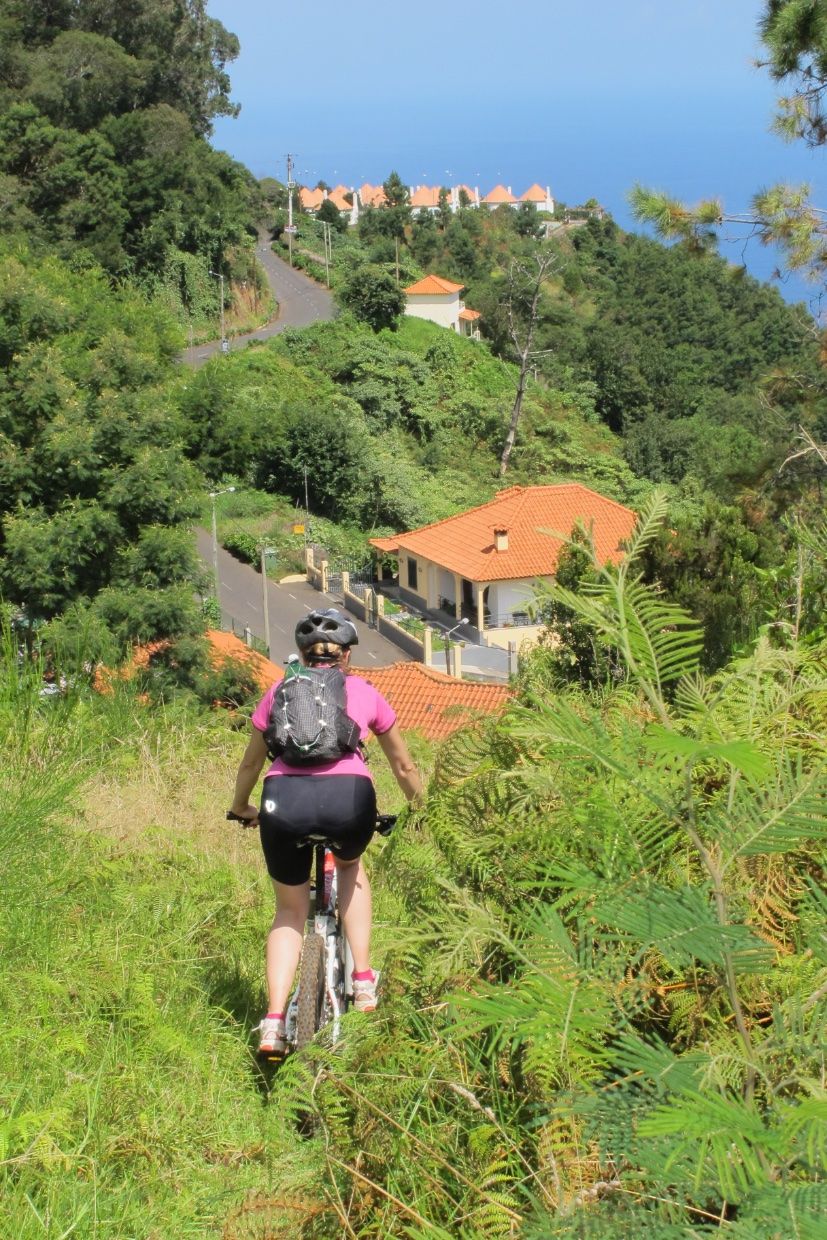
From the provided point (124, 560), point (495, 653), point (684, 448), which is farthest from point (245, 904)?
point (684, 448)

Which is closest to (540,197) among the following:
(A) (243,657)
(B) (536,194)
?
(B) (536,194)

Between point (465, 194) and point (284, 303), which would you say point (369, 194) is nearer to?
point (465, 194)

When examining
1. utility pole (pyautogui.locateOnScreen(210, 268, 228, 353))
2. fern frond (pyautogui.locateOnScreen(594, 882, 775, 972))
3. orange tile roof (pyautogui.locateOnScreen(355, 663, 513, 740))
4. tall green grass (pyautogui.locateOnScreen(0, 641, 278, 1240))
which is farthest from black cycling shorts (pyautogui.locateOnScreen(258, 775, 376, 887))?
utility pole (pyautogui.locateOnScreen(210, 268, 228, 353))

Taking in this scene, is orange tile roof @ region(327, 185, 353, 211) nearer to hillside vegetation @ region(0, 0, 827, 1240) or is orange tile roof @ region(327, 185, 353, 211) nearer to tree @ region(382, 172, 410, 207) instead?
tree @ region(382, 172, 410, 207)

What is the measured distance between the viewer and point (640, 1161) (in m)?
1.12

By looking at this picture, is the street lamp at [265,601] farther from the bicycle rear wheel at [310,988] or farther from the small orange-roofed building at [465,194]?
the small orange-roofed building at [465,194]

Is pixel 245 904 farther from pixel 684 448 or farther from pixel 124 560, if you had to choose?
pixel 684 448

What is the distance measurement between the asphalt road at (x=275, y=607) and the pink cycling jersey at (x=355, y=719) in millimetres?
22372

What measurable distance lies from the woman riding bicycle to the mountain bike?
1.0 inches

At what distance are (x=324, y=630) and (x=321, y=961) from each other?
693mm

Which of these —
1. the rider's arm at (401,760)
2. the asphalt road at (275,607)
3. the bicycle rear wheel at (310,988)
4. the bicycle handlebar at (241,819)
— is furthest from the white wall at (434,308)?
the bicycle rear wheel at (310,988)

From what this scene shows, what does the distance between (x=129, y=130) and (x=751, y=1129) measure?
145 feet

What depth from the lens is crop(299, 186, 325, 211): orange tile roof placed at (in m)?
81.2

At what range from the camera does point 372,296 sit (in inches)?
1966
